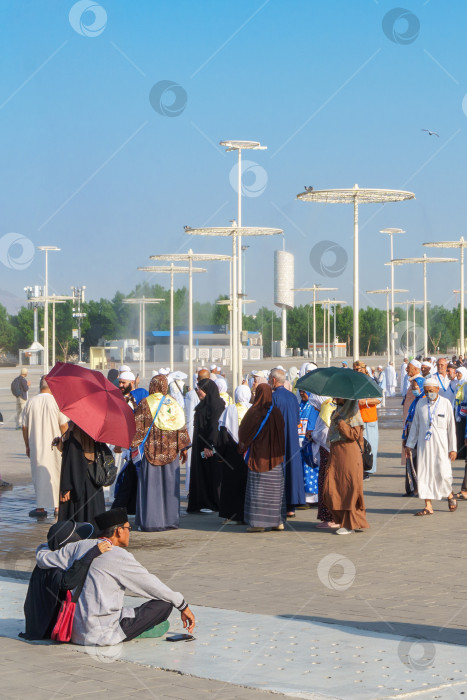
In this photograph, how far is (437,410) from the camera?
1287 centimetres

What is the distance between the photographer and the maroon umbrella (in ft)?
29.4

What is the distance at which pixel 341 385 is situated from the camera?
37.9 ft

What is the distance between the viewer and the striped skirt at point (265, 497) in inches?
460

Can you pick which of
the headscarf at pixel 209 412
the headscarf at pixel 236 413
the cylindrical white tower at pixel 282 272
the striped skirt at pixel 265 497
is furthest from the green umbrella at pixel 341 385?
the cylindrical white tower at pixel 282 272

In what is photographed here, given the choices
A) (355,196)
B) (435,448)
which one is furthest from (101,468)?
(355,196)

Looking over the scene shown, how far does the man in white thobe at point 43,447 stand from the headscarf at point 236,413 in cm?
192

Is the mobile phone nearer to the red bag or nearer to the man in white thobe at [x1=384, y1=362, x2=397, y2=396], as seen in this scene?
the red bag

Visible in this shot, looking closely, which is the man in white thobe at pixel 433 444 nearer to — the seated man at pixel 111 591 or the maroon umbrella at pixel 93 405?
the maroon umbrella at pixel 93 405

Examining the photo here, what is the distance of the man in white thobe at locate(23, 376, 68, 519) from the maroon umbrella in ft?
10.4

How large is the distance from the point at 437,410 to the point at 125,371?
4.20 meters

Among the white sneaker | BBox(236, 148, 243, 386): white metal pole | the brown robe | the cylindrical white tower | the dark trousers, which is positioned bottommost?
the white sneaker

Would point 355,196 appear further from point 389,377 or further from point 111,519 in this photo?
point 389,377

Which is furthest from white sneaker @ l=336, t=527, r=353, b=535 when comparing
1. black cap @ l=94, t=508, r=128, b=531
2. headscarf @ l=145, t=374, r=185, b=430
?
black cap @ l=94, t=508, r=128, b=531

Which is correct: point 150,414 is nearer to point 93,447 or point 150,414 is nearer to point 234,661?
point 93,447
